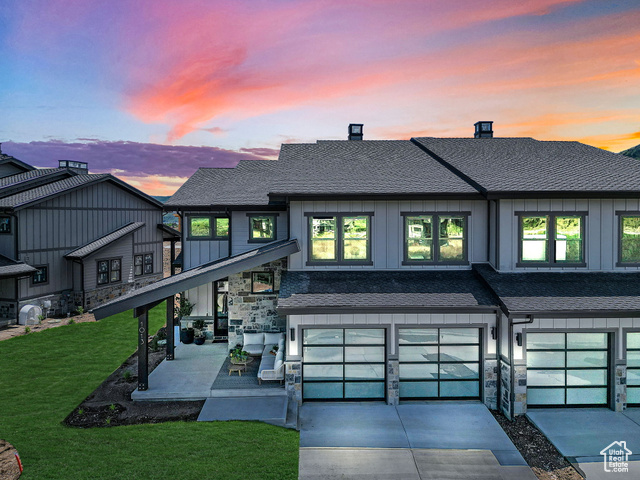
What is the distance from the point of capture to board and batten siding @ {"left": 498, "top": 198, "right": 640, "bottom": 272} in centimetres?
1091

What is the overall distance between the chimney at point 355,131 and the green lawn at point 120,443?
13701 millimetres

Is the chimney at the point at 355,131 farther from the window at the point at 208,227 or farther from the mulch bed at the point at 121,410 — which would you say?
the mulch bed at the point at 121,410

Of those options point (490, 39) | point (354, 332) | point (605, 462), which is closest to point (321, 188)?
point (354, 332)

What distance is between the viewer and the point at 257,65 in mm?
18125

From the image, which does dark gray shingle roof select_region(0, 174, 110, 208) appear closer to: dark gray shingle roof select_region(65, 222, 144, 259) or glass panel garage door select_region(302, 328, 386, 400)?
dark gray shingle roof select_region(65, 222, 144, 259)

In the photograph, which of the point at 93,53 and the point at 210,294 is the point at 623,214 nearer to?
the point at 210,294

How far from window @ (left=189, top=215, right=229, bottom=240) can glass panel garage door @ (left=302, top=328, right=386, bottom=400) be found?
6.89 metres

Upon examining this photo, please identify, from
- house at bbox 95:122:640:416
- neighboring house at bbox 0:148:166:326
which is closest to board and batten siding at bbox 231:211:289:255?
house at bbox 95:122:640:416

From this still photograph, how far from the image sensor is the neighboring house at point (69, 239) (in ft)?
60.8

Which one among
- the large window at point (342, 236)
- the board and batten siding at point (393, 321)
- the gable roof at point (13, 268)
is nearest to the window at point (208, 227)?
→ the large window at point (342, 236)

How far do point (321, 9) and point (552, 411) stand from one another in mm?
16003

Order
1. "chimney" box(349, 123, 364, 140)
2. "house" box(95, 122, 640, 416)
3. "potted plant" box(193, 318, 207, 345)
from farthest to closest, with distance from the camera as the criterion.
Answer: "chimney" box(349, 123, 364, 140)
"potted plant" box(193, 318, 207, 345)
"house" box(95, 122, 640, 416)

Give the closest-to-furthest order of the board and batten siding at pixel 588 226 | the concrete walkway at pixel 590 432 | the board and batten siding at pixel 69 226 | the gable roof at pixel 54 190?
1. the concrete walkway at pixel 590 432
2. the board and batten siding at pixel 588 226
3. the gable roof at pixel 54 190
4. the board and batten siding at pixel 69 226

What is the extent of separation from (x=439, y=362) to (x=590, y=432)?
362 cm
